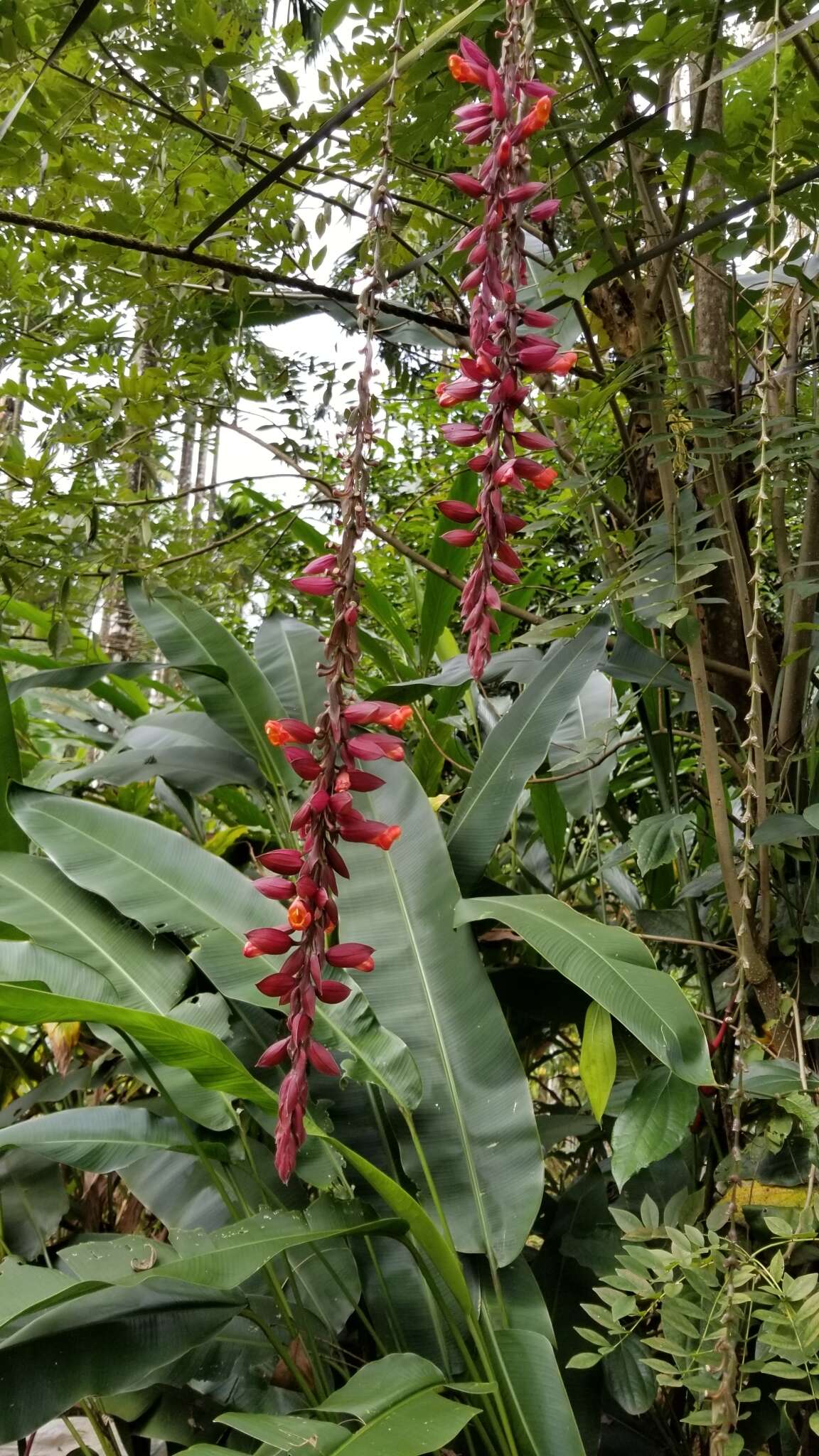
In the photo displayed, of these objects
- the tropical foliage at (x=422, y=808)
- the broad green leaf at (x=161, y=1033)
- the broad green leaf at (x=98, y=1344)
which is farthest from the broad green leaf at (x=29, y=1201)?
the broad green leaf at (x=161, y=1033)

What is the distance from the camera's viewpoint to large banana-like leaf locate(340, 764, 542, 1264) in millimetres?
803

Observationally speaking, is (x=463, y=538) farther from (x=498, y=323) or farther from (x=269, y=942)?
(x=269, y=942)

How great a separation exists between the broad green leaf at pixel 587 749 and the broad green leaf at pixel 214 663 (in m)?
0.35

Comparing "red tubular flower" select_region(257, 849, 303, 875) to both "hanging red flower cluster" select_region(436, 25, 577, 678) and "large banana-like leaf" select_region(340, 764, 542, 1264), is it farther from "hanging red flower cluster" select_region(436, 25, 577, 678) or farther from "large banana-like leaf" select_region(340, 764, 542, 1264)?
"large banana-like leaf" select_region(340, 764, 542, 1264)

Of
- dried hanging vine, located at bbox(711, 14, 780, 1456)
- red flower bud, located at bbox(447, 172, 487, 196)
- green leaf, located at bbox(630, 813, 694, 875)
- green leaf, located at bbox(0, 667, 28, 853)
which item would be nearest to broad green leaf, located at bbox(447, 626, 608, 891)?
green leaf, located at bbox(630, 813, 694, 875)

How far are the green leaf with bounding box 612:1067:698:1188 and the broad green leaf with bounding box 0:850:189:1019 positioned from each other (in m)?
0.44

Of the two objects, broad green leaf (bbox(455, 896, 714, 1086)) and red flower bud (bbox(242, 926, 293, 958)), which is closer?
red flower bud (bbox(242, 926, 293, 958))

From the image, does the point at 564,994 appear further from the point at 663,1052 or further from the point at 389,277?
the point at 389,277

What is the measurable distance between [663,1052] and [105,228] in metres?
0.99

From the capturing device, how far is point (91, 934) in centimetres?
95

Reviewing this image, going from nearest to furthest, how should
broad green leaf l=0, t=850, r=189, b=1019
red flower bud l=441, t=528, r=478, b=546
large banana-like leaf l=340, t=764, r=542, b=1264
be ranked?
red flower bud l=441, t=528, r=478, b=546, large banana-like leaf l=340, t=764, r=542, b=1264, broad green leaf l=0, t=850, r=189, b=1019

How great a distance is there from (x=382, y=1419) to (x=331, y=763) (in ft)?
1.44

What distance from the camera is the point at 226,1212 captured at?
0.90 meters

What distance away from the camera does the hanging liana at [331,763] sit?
446 millimetres
